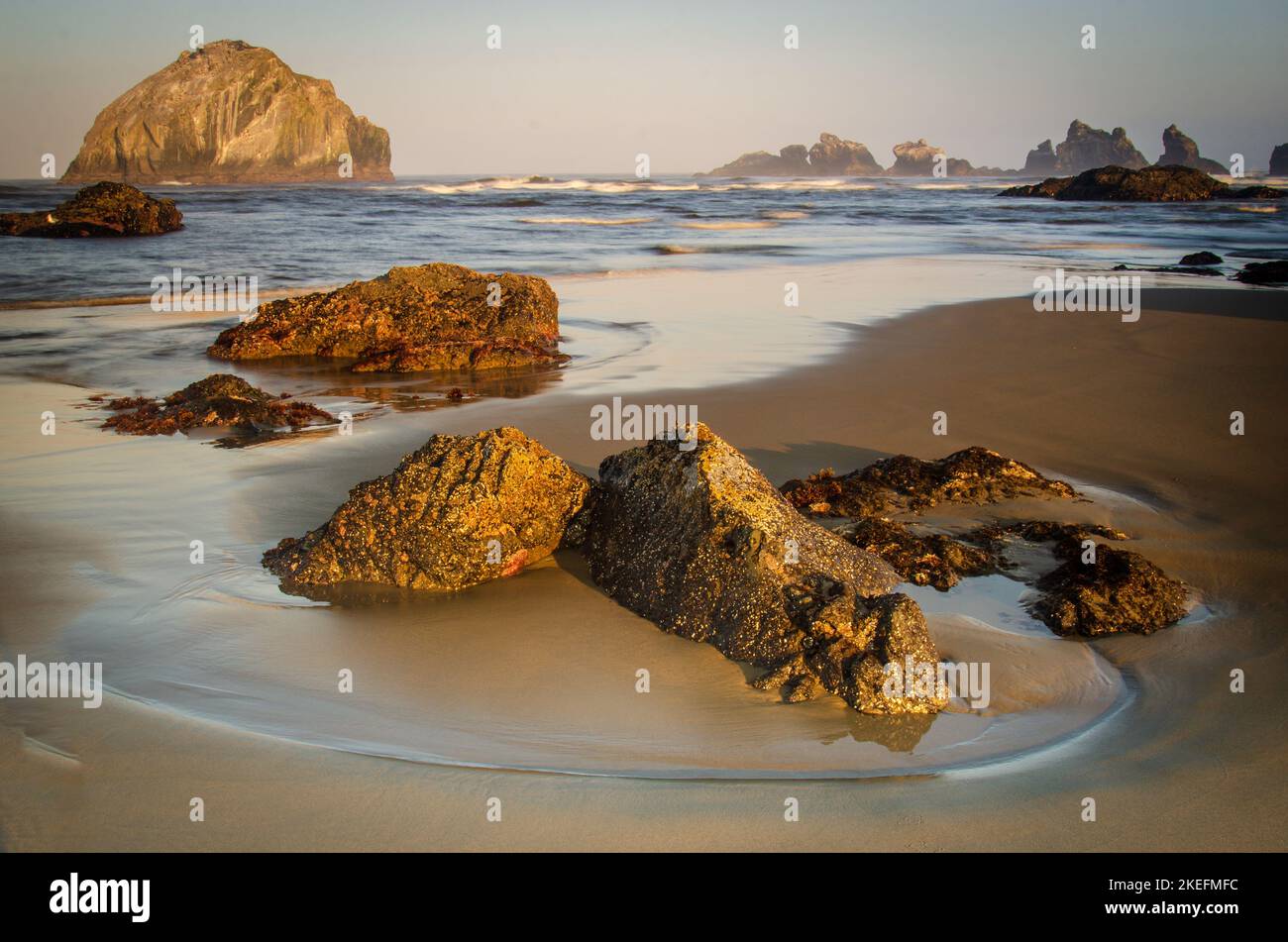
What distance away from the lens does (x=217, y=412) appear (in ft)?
23.6

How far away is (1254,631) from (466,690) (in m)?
3.15

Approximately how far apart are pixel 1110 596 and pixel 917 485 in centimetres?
145

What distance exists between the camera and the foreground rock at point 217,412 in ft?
23.3

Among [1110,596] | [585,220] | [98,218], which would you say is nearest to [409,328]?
[1110,596]

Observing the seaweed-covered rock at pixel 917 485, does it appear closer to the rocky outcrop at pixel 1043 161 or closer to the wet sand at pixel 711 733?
the wet sand at pixel 711 733

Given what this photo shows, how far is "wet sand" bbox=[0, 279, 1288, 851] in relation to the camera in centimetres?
284

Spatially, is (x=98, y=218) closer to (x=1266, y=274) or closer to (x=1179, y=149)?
(x=1266, y=274)

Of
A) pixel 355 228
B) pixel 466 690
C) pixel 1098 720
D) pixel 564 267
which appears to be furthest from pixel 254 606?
pixel 355 228

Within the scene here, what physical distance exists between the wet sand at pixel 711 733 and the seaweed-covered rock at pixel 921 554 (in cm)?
42

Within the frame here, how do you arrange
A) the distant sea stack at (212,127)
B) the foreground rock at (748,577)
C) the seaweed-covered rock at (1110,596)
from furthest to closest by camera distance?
the distant sea stack at (212,127) → the seaweed-covered rock at (1110,596) → the foreground rock at (748,577)

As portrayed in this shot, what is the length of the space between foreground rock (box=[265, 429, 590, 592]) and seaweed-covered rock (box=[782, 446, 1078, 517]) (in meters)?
1.48

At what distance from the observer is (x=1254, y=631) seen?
4102mm

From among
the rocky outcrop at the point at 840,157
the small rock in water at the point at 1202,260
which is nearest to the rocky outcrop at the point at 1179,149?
the rocky outcrop at the point at 840,157
